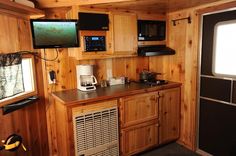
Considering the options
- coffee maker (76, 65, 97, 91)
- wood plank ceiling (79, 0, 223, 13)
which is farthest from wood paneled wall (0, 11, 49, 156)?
wood plank ceiling (79, 0, 223, 13)

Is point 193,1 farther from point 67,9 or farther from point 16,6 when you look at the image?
point 16,6

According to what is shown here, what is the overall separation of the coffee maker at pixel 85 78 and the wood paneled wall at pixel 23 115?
0.50m

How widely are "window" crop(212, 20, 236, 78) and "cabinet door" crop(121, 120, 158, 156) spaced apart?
1170 millimetres

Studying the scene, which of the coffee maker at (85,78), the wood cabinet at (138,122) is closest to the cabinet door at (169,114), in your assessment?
Result: the wood cabinet at (138,122)

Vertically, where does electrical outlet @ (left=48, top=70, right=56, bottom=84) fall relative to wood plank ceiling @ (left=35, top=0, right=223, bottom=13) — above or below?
below

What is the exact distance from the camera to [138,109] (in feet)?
9.08

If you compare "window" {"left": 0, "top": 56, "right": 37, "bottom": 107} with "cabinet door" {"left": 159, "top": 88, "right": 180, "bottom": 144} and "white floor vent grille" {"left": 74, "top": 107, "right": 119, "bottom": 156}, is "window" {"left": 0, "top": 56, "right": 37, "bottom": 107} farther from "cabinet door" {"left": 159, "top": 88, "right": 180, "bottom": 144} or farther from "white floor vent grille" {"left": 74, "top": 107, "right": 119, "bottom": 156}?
"cabinet door" {"left": 159, "top": 88, "right": 180, "bottom": 144}

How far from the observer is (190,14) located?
9.43 feet

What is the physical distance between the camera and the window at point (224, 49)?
2.42m

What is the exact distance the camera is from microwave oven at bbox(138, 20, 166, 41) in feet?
9.94

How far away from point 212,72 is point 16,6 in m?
2.47

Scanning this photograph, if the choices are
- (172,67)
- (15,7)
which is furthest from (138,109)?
(15,7)

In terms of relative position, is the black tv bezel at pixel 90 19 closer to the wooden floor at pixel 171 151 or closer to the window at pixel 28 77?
the window at pixel 28 77

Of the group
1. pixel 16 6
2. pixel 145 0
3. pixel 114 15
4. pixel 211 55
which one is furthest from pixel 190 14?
pixel 16 6
